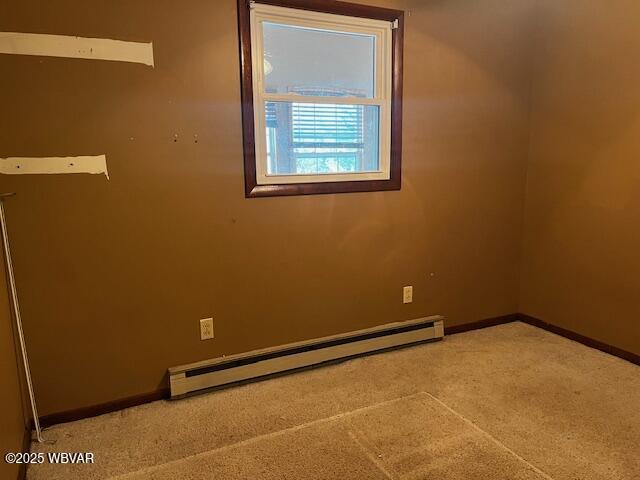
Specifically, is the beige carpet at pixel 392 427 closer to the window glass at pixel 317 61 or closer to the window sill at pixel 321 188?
the window sill at pixel 321 188

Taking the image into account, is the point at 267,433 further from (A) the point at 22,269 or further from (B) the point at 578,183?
(B) the point at 578,183

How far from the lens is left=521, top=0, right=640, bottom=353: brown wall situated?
2754mm

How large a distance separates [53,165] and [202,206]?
70 centimetres

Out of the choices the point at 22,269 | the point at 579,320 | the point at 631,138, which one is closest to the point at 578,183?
the point at 631,138

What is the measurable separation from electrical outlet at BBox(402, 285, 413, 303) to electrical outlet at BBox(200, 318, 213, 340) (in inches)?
50.9

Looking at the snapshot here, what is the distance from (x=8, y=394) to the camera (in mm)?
1816

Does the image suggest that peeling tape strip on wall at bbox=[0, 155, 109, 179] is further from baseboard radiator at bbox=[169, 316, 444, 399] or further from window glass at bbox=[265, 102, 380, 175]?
baseboard radiator at bbox=[169, 316, 444, 399]

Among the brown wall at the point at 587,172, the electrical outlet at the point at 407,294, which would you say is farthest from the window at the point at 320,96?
the brown wall at the point at 587,172

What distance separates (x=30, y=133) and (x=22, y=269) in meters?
0.62

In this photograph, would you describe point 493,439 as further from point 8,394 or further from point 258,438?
point 8,394

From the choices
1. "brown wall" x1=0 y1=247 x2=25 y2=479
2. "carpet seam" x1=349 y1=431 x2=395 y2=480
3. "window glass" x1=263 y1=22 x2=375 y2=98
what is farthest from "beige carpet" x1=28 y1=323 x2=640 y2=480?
"window glass" x1=263 y1=22 x2=375 y2=98

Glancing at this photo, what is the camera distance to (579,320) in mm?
3150

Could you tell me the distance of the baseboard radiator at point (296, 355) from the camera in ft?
8.24

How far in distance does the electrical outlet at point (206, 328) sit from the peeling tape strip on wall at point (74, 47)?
1341mm
